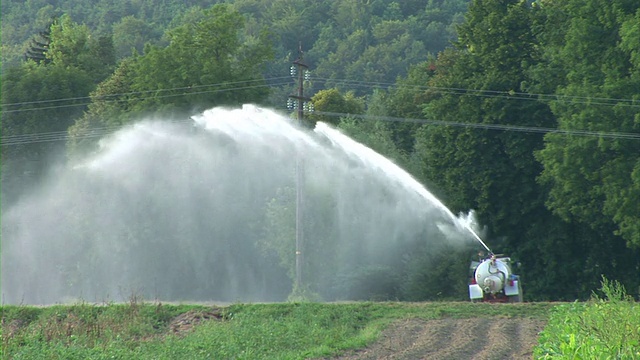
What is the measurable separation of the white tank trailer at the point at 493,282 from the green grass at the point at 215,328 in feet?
9.43

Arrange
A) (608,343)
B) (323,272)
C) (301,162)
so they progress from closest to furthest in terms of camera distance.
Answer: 1. (608,343)
2. (301,162)
3. (323,272)

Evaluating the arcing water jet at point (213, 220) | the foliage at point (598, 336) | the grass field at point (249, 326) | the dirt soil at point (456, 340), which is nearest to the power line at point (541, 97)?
the arcing water jet at point (213, 220)

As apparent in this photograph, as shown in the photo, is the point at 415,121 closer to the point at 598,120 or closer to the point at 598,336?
the point at 598,120

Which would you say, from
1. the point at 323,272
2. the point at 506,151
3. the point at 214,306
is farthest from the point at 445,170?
the point at 214,306

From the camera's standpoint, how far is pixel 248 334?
2664 centimetres

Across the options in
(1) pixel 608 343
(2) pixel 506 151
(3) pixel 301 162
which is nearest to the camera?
(1) pixel 608 343

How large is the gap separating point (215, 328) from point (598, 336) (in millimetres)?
13159

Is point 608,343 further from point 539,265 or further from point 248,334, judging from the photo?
point 539,265

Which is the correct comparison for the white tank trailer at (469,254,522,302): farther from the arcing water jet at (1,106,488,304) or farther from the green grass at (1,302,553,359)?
the arcing water jet at (1,106,488,304)

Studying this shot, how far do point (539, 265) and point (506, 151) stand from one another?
204 inches

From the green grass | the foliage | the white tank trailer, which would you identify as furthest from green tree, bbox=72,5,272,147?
the foliage

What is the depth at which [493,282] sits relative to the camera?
34.8m

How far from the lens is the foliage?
13.9m

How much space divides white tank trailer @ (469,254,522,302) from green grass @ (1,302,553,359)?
2873 millimetres
